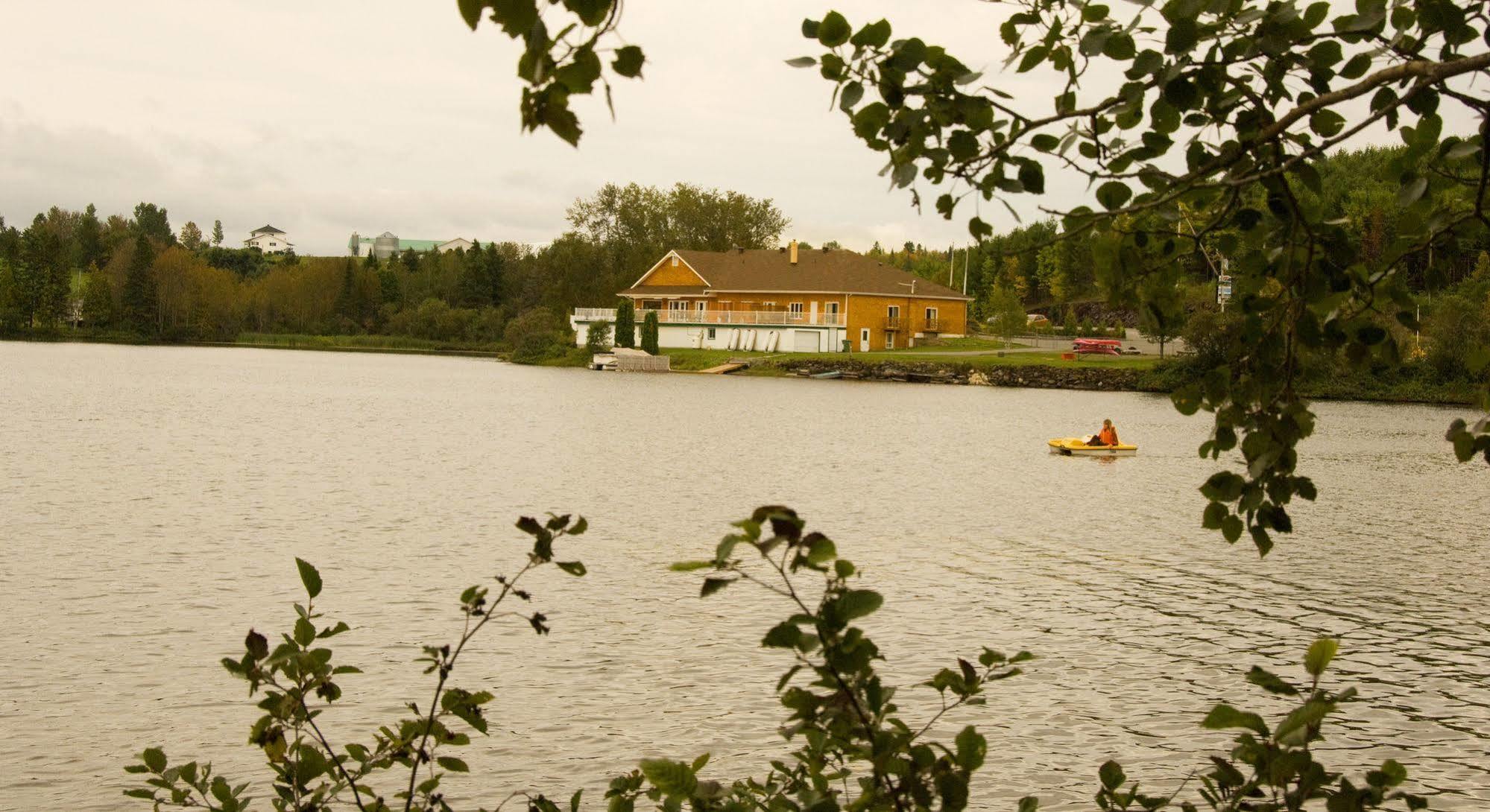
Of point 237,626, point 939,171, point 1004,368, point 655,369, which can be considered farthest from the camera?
point 655,369

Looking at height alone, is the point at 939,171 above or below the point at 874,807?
above

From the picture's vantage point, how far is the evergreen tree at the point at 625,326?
9275 cm

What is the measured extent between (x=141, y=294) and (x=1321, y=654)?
452 ft

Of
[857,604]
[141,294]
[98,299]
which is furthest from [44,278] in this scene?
[857,604]

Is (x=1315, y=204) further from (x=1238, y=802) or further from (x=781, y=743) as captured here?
(x=781, y=743)

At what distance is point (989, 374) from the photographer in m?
78.1

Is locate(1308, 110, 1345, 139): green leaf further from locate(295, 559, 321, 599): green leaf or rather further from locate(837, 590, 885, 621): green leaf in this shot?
locate(295, 559, 321, 599): green leaf

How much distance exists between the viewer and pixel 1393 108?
11.2ft

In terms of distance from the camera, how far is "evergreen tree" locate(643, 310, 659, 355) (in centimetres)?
9281

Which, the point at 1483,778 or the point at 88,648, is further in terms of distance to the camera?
the point at 88,648

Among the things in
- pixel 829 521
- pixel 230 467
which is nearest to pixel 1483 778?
pixel 829 521

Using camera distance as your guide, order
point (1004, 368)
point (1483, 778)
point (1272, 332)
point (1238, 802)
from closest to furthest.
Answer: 1. point (1272, 332)
2. point (1238, 802)
3. point (1483, 778)
4. point (1004, 368)

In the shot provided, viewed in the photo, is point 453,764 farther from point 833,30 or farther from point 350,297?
point 350,297

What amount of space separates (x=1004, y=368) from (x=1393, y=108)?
76.6m
